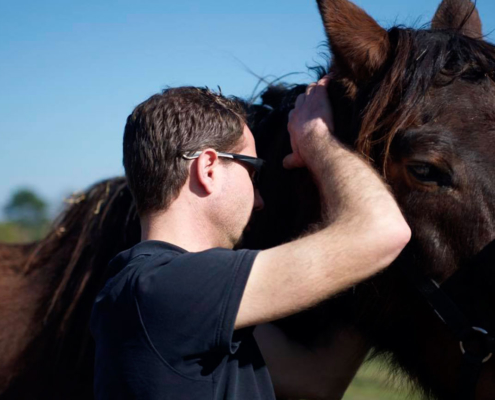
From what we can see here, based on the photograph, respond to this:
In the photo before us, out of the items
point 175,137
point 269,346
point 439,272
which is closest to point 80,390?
point 269,346

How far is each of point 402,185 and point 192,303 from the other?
865mm

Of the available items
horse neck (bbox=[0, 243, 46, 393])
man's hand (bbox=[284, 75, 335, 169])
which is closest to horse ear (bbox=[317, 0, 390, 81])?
man's hand (bbox=[284, 75, 335, 169])

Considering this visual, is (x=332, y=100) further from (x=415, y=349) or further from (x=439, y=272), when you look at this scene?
(x=415, y=349)

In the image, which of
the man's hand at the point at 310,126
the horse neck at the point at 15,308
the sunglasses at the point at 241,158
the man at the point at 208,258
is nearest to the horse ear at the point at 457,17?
the man's hand at the point at 310,126

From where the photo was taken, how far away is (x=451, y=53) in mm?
2168

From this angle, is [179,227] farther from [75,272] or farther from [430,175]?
[75,272]

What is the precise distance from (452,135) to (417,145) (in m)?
0.12

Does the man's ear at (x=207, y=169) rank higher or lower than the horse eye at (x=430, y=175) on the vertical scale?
higher

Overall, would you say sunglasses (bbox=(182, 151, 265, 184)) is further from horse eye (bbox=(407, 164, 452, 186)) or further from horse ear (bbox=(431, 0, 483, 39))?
horse ear (bbox=(431, 0, 483, 39))

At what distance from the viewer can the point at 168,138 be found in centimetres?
203

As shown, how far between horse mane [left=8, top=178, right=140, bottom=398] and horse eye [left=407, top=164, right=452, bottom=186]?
57.3 inches

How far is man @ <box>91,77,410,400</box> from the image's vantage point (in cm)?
173

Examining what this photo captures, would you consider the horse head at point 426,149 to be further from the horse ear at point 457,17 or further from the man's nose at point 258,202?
the horse ear at point 457,17

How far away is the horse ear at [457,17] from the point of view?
9.14 ft
